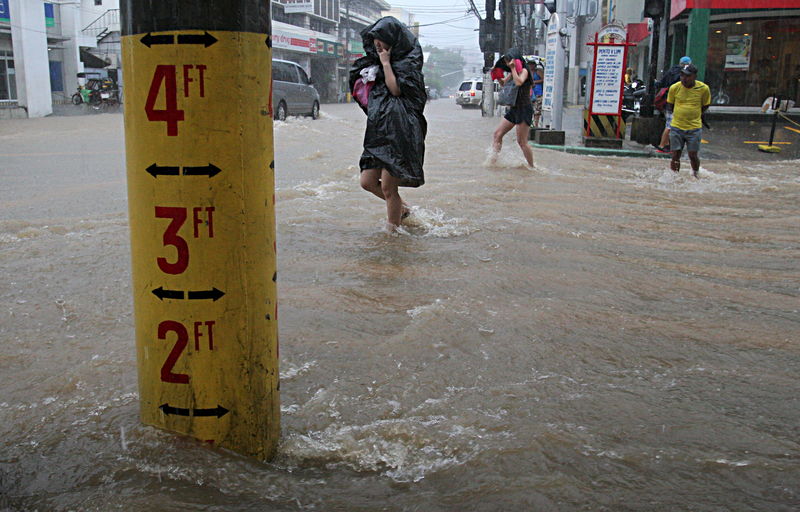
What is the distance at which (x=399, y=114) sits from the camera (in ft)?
19.0

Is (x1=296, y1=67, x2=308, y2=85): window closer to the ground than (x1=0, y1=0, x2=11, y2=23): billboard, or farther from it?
closer to the ground

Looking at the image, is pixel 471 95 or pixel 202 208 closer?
pixel 202 208

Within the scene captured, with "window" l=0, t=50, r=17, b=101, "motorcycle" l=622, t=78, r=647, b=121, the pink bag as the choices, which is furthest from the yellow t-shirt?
"window" l=0, t=50, r=17, b=101

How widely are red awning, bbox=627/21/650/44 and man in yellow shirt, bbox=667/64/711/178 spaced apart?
2170 centimetres

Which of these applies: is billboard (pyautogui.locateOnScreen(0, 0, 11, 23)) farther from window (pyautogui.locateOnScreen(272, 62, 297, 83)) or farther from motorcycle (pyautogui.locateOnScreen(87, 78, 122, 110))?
window (pyautogui.locateOnScreen(272, 62, 297, 83))

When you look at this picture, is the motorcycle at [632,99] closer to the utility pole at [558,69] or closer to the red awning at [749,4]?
the utility pole at [558,69]

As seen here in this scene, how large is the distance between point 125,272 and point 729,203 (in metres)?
6.59

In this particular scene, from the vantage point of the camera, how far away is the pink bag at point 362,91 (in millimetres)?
5859

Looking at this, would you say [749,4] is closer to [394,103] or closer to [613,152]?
[613,152]

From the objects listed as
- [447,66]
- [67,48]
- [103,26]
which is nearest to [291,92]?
[67,48]

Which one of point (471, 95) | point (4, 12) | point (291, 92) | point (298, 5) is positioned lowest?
point (291, 92)

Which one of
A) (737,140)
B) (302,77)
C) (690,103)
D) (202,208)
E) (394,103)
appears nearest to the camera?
(202,208)

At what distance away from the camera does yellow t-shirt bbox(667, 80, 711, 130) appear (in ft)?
34.2

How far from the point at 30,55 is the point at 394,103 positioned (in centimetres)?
2712
